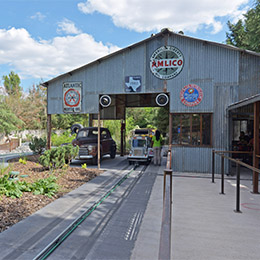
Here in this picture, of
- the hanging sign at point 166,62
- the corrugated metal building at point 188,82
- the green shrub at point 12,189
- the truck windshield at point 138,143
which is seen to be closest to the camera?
the green shrub at point 12,189

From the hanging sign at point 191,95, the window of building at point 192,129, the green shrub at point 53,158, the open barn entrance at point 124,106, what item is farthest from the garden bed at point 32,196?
the hanging sign at point 191,95

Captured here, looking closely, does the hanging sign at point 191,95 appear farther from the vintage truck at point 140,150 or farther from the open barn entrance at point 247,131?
the vintage truck at point 140,150

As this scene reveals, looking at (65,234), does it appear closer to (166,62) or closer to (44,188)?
(44,188)

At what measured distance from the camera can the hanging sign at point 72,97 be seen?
11867 millimetres

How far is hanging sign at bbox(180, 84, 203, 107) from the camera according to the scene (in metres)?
10.5

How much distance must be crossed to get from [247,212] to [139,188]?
3.48 metres

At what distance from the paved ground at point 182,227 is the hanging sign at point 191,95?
14.8 ft

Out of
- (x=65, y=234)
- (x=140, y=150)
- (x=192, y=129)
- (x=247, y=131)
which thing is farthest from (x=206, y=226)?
(x=247, y=131)

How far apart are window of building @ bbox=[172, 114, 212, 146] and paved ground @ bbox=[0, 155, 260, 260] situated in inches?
131

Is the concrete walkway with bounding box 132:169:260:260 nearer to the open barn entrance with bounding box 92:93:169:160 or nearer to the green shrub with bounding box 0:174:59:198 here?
the green shrub with bounding box 0:174:59:198

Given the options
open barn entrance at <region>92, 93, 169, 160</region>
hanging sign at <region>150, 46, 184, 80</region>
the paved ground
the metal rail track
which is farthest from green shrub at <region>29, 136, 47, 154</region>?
the metal rail track

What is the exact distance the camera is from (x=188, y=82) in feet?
34.7

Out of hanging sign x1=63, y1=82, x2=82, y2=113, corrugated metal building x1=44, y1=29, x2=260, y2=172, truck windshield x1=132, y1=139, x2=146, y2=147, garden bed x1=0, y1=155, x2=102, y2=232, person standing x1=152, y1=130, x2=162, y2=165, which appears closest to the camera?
garden bed x1=0, y1=155, x2=102, y2=232

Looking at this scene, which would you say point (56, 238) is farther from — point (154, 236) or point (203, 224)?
point (203, 224)
